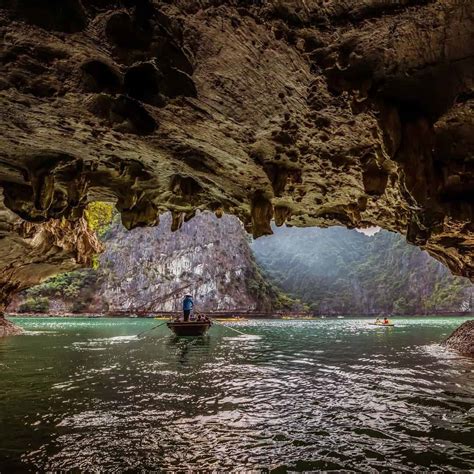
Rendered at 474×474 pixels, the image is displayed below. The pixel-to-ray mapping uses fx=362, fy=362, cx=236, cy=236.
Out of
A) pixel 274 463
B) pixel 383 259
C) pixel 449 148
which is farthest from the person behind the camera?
pixel 383 259

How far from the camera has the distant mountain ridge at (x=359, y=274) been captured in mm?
113125

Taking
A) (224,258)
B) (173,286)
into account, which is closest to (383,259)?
(224,258)

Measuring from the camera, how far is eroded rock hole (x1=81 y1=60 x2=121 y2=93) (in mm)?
4594

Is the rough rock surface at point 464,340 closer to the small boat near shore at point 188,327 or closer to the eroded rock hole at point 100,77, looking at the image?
the small boat near shore at point 188,327

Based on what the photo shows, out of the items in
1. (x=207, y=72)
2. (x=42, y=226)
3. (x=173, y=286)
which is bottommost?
(x=173, y=286)

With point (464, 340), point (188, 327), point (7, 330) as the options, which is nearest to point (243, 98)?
point (464, 340)

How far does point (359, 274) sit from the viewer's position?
145 meters

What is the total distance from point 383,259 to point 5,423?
16199cm

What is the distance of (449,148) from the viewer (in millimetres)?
5586

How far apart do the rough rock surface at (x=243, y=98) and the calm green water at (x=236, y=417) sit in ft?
11.2

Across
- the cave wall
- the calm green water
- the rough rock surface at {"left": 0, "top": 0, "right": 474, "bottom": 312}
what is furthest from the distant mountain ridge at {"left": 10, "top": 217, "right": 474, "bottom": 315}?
the rough rock surface at {"left": 0, "top": 0, "right": 474, "bottom": 312}

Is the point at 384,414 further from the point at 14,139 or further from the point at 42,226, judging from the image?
the point at 42,226

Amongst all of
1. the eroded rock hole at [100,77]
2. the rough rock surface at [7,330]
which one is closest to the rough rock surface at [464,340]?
the eroded rock hole at [100,77]

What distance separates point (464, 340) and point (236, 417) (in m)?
14.7
